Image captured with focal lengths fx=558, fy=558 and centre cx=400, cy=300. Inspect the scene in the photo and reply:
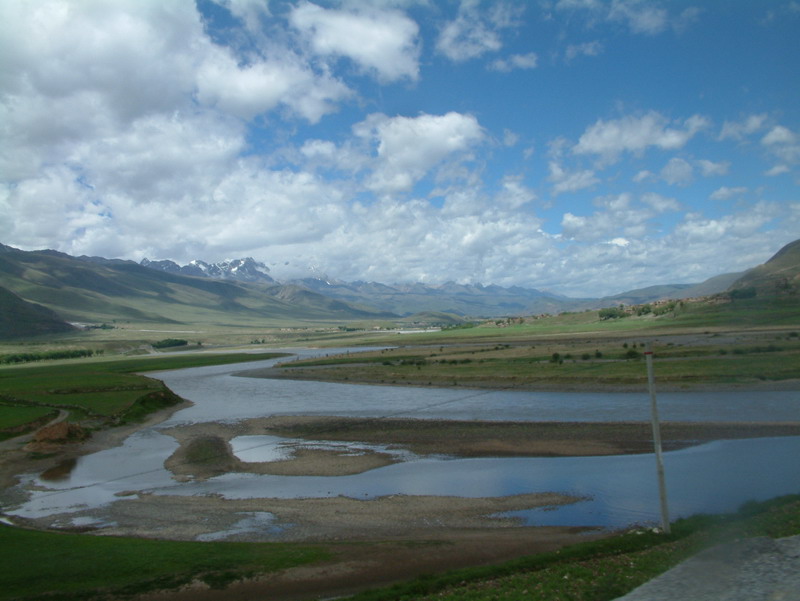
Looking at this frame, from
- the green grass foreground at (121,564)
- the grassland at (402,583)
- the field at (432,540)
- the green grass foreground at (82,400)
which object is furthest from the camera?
the green grass foreground at (82,400)

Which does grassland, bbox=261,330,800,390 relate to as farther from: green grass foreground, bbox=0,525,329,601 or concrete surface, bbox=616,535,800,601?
green grass foreground, bbox=0,525,329,601

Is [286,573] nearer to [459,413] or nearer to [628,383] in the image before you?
[459,413]

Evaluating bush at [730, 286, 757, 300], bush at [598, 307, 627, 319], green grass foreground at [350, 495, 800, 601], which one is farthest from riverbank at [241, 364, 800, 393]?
bush at [598, 307, 627, 319]

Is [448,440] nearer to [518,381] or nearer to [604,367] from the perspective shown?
[518,381]

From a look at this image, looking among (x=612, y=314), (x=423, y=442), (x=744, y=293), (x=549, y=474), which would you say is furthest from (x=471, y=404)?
(x=612, y=314)

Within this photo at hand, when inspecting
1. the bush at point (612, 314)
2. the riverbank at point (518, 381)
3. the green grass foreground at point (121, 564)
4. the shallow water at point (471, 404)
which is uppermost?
the bush at point (612, 314)

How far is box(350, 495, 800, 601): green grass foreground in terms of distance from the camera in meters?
13.0

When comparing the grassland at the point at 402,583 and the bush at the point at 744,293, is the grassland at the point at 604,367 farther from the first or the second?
the grassland at the point at 402,583

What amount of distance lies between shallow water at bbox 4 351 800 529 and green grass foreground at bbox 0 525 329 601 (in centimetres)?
425

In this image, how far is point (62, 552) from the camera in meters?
18.4

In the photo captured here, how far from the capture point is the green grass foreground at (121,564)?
15.7 metres

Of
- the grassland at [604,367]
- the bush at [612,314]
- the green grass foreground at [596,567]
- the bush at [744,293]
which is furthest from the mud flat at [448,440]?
the bush at [612,314]

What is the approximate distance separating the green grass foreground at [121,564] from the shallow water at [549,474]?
425 cm

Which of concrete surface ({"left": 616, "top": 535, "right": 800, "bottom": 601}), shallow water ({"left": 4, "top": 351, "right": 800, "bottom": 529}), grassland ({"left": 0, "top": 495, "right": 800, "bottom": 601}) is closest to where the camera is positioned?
concrete surface ({"left": 616, "top": 535, "right": 800, "bottom": 601})
